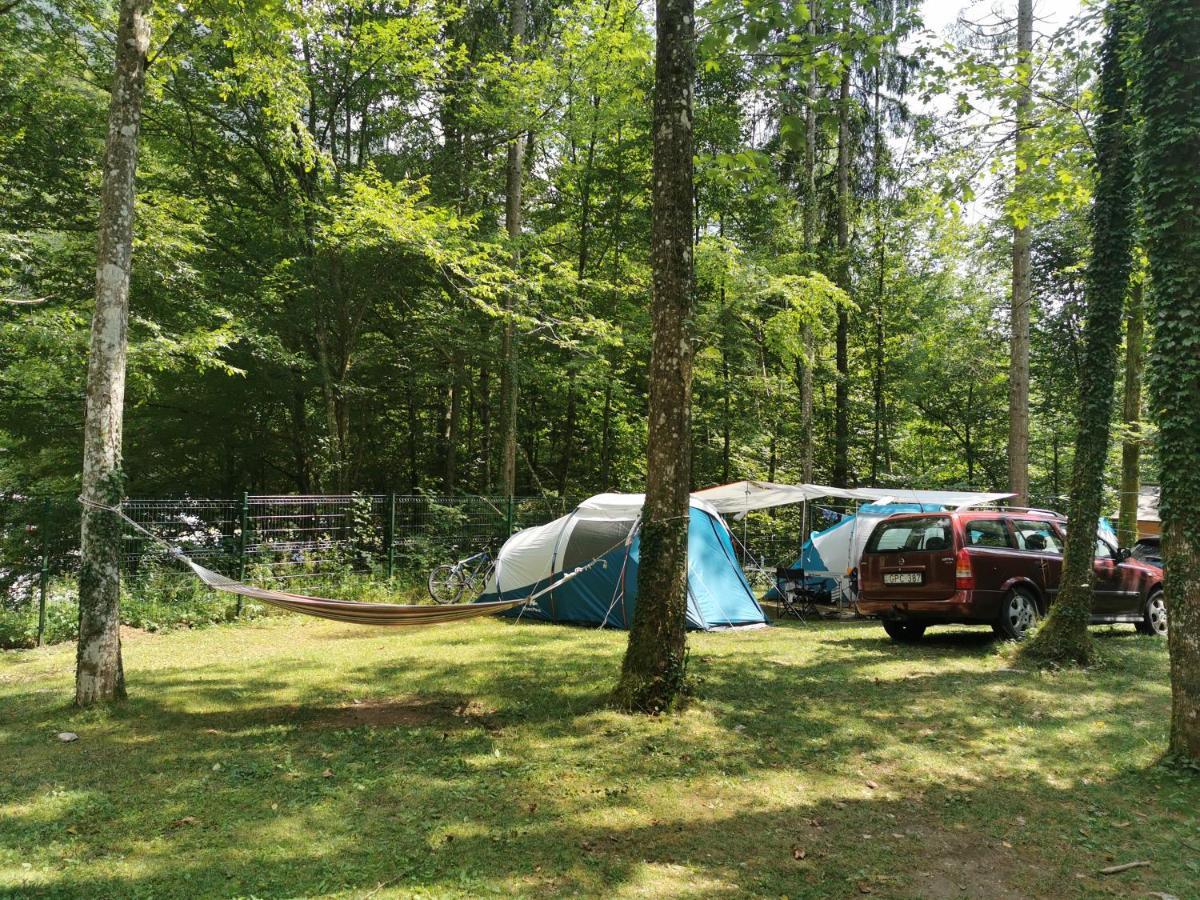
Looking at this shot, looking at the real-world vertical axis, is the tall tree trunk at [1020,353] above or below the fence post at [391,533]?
above

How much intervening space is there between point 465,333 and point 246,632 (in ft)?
22.3

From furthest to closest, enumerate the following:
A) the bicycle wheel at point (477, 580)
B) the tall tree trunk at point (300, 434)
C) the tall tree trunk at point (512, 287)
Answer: the tall tree trunk at point (512, 287)
the tall tree trunk at point (300, 434)
the bicycle wheel at point (477, 580)

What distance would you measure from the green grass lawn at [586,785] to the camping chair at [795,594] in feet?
14.5

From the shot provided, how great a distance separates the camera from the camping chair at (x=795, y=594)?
1188 cm

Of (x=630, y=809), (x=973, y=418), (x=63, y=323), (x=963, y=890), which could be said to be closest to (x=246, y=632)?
(x=63, y=323)

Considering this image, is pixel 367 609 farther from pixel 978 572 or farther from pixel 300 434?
pixel 300 434

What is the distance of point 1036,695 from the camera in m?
6.32

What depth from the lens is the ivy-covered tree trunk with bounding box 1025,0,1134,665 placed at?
7262 millimetres

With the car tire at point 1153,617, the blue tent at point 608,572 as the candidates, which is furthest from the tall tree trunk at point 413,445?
the car tire at point 1153,617

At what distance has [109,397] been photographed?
5.66 m

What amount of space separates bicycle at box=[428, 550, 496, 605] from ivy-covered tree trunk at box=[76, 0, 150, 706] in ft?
20.1

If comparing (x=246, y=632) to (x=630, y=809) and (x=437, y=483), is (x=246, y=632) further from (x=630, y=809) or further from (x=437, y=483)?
(x=437, y=483)

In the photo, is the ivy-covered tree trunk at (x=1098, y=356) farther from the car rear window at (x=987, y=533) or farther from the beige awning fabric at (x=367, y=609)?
the beige awning fabric at (x=367, y=609)

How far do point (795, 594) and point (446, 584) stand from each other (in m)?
5.28
